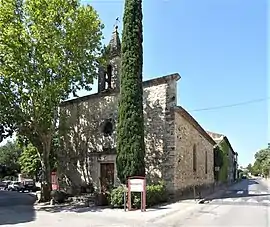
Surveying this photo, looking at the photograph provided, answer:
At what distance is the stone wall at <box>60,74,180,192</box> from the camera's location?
63.6 feet

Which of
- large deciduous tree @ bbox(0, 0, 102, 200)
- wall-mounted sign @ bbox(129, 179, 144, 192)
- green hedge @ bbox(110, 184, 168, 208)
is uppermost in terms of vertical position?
large deciduous tree @ bbox(0, 0, 102, 200)

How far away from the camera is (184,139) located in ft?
71.9

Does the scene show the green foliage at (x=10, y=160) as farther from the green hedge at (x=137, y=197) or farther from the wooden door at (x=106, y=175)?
the green hedge at (x=137, y=197)

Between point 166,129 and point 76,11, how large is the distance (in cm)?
767

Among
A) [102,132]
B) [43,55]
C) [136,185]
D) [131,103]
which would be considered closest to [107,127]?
[102,132]

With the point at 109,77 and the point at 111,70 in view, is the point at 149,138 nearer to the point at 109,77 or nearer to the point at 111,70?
the point at 109,77

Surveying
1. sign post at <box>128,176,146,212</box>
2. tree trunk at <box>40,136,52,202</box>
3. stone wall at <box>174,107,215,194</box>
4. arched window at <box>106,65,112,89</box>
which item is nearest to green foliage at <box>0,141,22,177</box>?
stone wall at <box>174,107,215,194</box>

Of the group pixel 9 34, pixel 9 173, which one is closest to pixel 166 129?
pixel 9 34

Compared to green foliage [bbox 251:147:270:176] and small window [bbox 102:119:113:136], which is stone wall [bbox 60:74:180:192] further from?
green foliage [bbox 251:147:270:176]

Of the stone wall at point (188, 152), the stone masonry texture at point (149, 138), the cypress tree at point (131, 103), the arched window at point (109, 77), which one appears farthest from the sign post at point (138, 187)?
the arched window at point (109, 77)

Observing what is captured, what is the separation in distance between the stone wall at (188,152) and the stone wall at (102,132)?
0.80m

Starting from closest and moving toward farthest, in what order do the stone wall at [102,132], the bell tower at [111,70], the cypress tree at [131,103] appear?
the cypress tree at [131,103]
the stone wall at [102,132]
the bell tower at [111,70]

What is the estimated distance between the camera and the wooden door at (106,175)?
20970 mm

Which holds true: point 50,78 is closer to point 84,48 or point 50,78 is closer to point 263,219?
point 84,48
